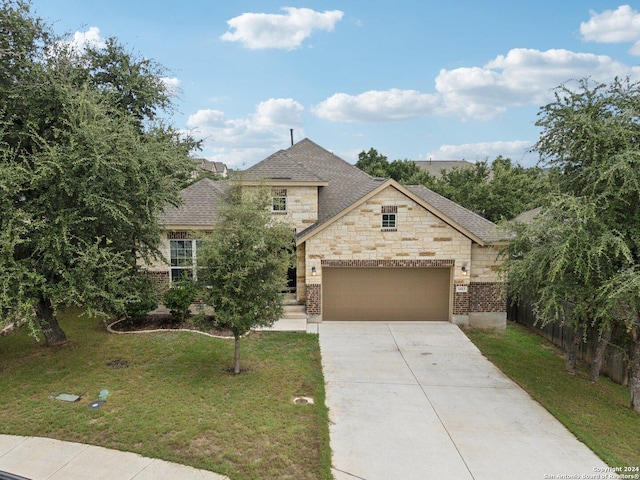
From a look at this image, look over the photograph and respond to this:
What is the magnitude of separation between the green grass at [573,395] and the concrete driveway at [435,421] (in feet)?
1.07

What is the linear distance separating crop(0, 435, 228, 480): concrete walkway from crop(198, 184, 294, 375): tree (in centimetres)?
326

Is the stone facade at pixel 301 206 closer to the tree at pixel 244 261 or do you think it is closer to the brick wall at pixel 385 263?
the brick wall at pixel 385 263

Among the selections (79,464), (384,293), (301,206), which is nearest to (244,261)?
(79,464)

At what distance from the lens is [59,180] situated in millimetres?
8906

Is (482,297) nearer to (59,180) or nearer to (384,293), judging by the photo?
(384,293)

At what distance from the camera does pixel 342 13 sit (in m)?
15.3

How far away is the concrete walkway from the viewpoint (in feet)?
19.7

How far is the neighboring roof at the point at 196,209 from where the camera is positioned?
14.9 meters

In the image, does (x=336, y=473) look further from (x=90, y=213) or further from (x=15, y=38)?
(x=15, y=38)

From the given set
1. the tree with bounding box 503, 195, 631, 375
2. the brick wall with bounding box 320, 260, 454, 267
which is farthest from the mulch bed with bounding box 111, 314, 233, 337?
the tree with bounding box 503, 195, 631, 375

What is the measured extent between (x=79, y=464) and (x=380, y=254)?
10.8m

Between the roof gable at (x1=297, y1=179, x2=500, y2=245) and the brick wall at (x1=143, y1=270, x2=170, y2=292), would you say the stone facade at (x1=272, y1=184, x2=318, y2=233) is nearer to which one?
the roof gable at (x1=297, y1=179, x2=500, y2=245)

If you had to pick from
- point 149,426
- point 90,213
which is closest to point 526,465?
point 149,426

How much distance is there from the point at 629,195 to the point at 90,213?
12.1 meters
